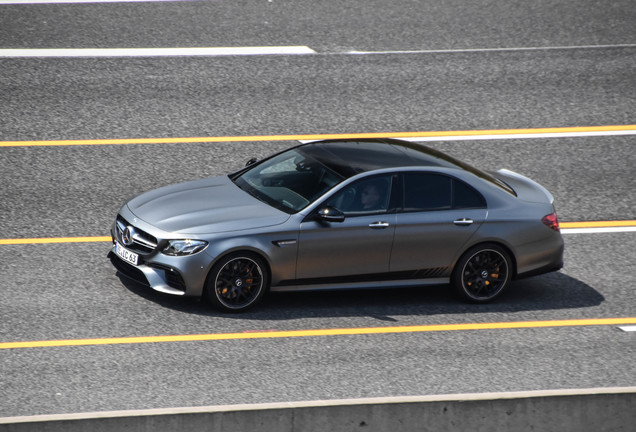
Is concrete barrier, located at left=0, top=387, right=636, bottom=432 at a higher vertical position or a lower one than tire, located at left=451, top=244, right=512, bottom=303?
lower

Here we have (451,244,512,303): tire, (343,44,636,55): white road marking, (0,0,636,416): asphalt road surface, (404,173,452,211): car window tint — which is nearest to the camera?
(0,0,636,416): asphalt road surface

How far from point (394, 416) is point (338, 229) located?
3.49 m

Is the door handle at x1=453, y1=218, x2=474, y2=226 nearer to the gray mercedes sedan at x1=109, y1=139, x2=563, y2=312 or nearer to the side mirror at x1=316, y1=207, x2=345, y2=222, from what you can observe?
the gray mercedes sedan at x1=109, y1=139, x2=563, y2=312

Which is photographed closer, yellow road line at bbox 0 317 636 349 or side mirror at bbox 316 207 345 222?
yellow road line at bbox 0 317 636 349

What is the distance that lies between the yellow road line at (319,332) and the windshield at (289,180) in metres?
1.31

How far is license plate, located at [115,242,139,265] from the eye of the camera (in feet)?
32.4

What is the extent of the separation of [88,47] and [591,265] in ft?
30.1

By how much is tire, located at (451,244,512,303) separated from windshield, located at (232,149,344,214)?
5.34 feet

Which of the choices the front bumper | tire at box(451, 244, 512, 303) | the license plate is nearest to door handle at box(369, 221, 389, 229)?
tire at box(451, 244, 512, 303)

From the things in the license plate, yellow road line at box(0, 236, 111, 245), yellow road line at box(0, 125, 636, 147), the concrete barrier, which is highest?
yellow road line at box(0, 125, 636, 147)

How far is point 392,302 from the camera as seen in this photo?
10633mm

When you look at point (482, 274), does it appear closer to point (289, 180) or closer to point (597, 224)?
point (289, 180)

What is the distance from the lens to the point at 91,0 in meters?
18.4

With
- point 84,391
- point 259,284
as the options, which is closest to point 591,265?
point 259,284
